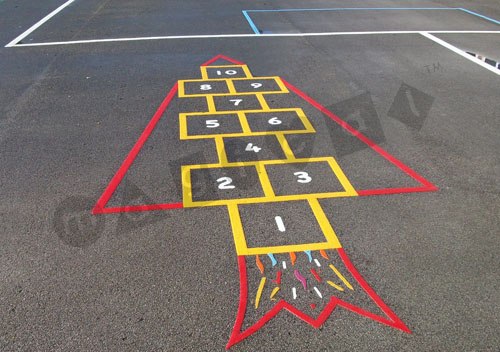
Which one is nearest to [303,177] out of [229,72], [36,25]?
[229,72]

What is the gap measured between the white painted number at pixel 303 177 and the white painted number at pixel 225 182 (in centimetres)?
93

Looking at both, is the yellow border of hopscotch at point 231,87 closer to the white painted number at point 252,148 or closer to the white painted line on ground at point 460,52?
the white painted number at point 252,148

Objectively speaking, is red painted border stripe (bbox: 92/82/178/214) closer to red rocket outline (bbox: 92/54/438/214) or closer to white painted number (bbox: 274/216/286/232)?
red rocket outline (bbox: 92/54/438/214)

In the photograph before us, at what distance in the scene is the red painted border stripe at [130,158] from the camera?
5379mm

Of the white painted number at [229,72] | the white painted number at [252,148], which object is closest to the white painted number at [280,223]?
the white painted number at [252,148]


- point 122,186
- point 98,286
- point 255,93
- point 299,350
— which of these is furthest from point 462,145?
point 98,286

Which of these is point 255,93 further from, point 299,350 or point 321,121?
point 299,350

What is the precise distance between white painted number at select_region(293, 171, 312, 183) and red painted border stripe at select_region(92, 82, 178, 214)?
7.87 feet

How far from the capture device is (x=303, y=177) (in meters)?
5.98

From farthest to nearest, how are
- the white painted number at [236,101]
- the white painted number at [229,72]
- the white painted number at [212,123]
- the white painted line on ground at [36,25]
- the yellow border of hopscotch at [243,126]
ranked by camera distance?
the white painted line on ground at [36,25]
the white painted number at [229,72]
the white painted number at [236,101]
the white painted number at [212,123]
the yellow border of hopscotch at [243,126]

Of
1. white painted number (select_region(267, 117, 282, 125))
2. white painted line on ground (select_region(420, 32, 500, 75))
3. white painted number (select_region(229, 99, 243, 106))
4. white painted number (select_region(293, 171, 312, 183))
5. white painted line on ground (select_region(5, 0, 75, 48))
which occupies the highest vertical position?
white painted line on ground (select_region(420, 32, 500, 75))

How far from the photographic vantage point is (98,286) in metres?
4.25

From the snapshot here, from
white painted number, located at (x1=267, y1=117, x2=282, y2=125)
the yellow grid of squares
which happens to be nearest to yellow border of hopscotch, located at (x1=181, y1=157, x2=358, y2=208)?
the yellow grid of squares

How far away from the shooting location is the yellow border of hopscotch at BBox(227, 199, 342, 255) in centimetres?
474
